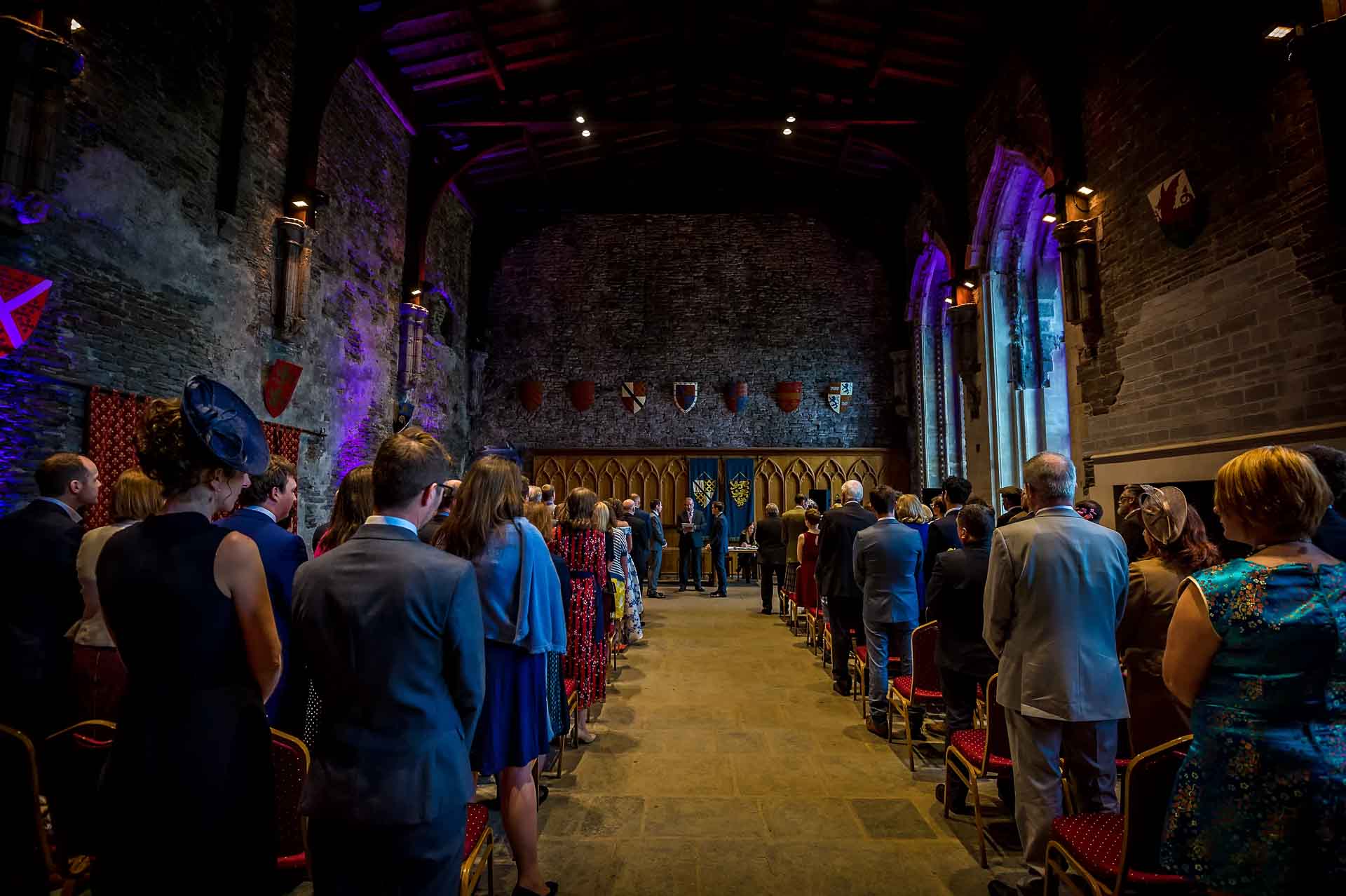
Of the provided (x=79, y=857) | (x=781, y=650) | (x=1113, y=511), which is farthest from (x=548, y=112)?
(x=79, y=857)

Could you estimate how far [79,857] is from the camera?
2182 millimetres

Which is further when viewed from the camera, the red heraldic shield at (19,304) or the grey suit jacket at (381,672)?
the red heraldic shield at (19,304)

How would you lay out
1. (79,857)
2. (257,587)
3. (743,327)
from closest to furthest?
(257,587) → (79,857) → (743,327)

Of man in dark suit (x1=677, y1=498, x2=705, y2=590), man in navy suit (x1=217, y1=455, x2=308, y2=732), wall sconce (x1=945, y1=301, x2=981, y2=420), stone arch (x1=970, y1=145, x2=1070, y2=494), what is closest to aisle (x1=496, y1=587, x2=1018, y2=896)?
man in navy suit (x1=217, y1=455, x2=308, y2=732)

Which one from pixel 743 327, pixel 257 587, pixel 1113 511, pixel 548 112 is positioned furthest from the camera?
pixel 743 327

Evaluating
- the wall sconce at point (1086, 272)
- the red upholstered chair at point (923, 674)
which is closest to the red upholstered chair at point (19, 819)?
the red upholstered chair at point (923, 674)

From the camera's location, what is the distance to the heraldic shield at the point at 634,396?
12.9 m

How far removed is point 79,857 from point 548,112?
32.1 feet

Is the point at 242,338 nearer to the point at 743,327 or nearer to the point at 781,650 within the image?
the point at 781,650

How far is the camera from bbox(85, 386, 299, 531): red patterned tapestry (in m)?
4.47

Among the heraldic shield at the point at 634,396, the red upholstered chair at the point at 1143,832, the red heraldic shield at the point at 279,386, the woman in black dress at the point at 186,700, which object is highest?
the heraldic shield at the point at 634,396

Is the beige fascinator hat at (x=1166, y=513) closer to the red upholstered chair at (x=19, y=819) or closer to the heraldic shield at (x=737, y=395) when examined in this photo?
the red upholstered chair at (x=19, y=819)

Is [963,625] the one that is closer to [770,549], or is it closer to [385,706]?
[385,706]

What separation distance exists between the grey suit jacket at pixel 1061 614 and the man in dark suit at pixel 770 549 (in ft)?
20.6
